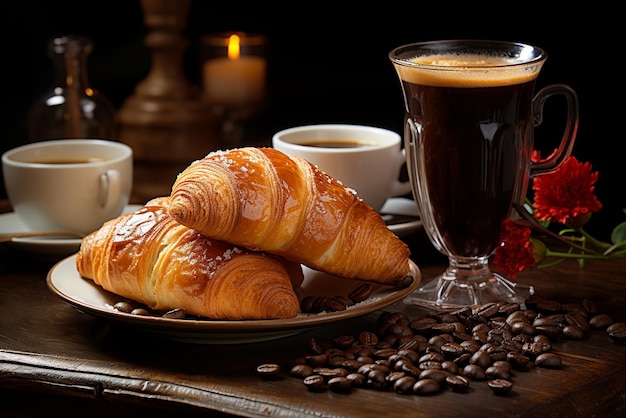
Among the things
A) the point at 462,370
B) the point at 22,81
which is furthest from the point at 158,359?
the point at 22,81

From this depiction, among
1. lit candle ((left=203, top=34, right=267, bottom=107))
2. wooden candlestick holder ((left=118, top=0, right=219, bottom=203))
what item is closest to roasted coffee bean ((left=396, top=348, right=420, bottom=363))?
wooden candlestick holder ((left=118, top=0, right=219, bottom=203))

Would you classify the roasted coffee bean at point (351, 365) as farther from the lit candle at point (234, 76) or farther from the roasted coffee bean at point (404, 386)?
the lit candle at point (234, 76)

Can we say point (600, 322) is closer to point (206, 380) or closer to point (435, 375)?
point (435, 375)

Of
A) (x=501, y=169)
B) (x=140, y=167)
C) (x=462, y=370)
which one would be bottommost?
(x=140, y=167)

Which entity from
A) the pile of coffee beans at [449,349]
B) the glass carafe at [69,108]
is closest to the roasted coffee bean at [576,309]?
the pile of coffee beans at [449,349]

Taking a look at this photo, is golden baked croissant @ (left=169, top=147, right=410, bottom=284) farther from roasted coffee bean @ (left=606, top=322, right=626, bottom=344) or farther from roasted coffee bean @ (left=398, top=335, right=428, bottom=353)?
roasted coffee bean @ (left=606, top=322, right=626, bottom=344)

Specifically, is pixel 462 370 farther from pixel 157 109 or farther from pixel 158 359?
pixel 157 109

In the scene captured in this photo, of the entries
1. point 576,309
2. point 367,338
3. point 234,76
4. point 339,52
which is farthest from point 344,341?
point 234,76
